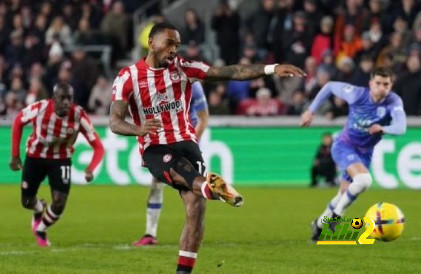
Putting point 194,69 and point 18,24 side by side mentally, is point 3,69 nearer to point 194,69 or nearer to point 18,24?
point 18,24

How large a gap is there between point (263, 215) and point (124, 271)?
7173mm

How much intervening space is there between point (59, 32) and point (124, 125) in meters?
19.6

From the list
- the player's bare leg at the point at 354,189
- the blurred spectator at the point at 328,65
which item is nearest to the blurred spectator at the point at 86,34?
the blurred spectator at the point at 328,65

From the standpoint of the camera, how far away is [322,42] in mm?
26078

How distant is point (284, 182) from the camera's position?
968 inches

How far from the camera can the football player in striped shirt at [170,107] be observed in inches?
407

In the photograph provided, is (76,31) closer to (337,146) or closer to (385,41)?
(385,41)

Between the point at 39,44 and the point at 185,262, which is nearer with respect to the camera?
the point at 185,262

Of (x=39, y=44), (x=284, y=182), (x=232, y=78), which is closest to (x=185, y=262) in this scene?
(x=232, y=78)

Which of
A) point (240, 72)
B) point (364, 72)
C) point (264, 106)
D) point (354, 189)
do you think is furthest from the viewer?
point (264, 106)

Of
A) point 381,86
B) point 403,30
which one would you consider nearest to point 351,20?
point 403,30

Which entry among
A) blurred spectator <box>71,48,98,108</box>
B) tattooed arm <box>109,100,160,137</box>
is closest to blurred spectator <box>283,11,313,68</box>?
blurred spectator <box>71,48,98,108</box>

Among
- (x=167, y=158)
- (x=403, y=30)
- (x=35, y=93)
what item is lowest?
(x=35, y=93)

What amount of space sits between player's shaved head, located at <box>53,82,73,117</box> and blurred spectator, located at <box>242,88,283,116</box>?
10370 millimetres
